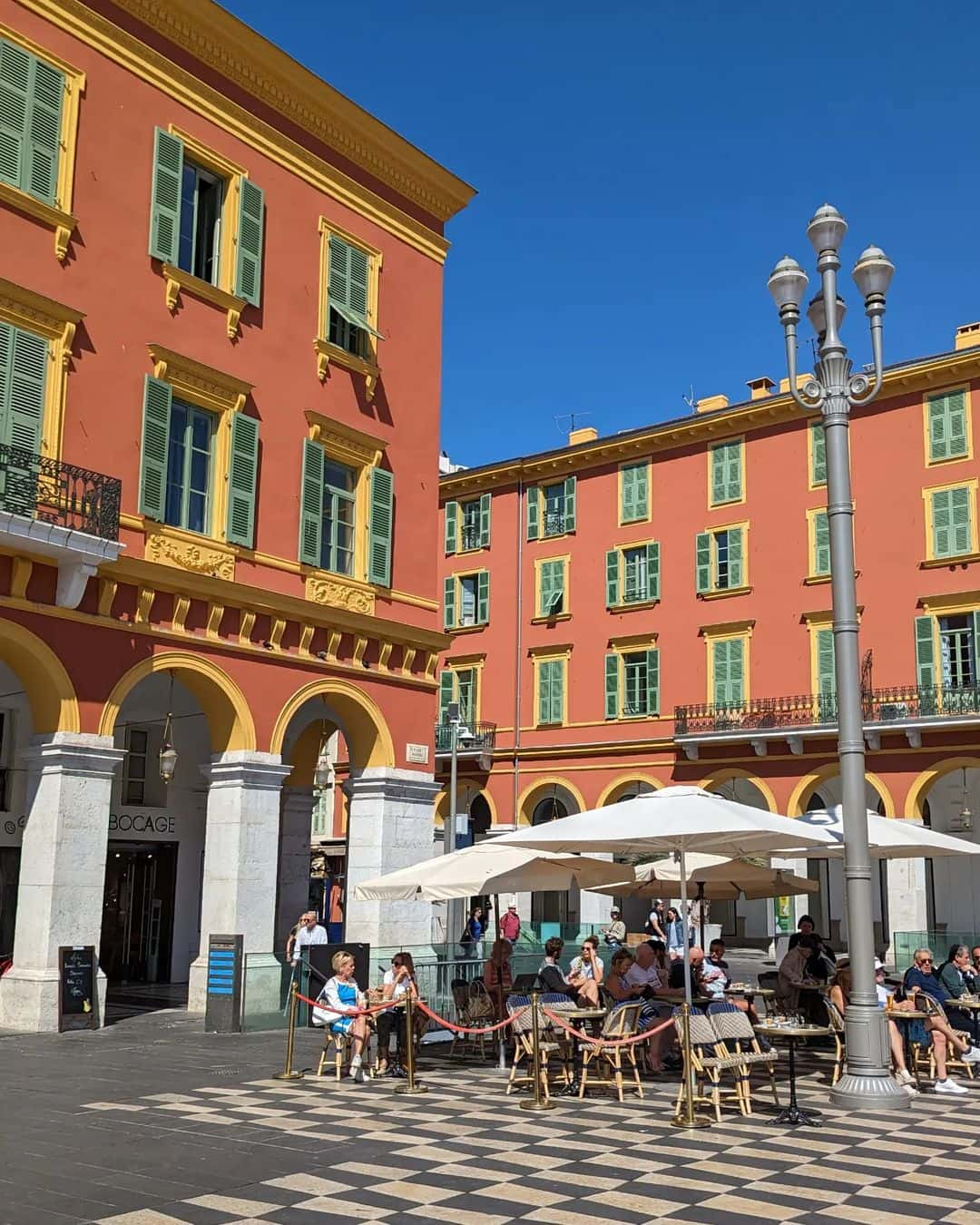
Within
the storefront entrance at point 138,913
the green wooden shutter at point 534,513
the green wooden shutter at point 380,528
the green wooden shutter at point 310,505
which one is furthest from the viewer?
the green wooden shutter at point 534,513

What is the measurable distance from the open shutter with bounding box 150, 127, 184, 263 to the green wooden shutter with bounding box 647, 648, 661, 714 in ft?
73.0

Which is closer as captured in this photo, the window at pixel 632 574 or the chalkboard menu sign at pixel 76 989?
the chalkboard menu sign at pixel 76 989

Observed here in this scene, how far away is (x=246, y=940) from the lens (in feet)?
60.9

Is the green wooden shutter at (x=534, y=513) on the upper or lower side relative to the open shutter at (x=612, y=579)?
upper

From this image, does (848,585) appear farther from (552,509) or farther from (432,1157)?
(552,509)

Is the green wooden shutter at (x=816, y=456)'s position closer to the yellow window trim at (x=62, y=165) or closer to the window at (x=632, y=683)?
the window at (x=632, y=683)

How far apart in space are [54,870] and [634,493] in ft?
85.3

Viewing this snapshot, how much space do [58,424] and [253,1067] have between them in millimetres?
8459

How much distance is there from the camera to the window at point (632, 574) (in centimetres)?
3859

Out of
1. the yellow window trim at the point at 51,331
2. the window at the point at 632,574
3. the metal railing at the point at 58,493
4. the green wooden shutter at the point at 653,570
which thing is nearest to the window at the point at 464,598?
the window at the point at 632,574

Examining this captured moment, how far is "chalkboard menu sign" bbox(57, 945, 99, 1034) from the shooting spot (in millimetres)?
15914

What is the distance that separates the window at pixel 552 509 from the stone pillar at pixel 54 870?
83.4ft

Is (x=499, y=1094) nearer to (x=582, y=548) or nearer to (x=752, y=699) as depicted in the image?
(x=752, y=699)

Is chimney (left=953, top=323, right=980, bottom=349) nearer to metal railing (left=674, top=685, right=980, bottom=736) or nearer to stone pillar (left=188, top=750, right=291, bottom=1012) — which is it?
metal railing (left=674, top=685, right=980, bottom=736)
